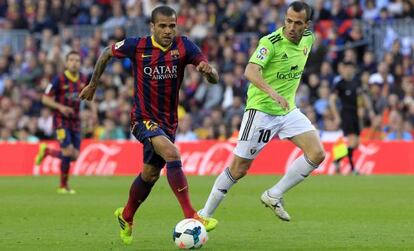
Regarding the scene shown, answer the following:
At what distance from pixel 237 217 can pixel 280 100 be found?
2.86 metres

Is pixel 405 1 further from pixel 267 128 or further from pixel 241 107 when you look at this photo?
pixel 267 128

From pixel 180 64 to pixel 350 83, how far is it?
40.5 feet

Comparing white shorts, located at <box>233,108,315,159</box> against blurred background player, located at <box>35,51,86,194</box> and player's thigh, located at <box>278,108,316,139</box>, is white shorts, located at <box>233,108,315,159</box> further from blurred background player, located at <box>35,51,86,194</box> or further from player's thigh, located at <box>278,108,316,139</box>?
blurred background player, located at <box>35,51,86,194</box>

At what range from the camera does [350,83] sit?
22.2m

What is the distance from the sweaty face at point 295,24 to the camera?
11.2 meters

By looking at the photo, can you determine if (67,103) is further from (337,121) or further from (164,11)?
(164,11)

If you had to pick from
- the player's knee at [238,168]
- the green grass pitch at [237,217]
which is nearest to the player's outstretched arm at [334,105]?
the green grass pitch at [237,217]

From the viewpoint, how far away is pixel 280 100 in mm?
10508

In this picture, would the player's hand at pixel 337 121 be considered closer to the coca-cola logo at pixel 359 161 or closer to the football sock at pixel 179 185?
the coca-cola logo at pixel 359 161

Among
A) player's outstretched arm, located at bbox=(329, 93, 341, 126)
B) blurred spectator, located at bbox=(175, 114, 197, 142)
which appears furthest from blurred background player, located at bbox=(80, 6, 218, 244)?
blurred spectator, located at bbox=(175, 114, 197, 142)

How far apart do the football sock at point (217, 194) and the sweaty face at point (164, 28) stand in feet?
6.01

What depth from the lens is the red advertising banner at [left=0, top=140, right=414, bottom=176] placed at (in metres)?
22.2

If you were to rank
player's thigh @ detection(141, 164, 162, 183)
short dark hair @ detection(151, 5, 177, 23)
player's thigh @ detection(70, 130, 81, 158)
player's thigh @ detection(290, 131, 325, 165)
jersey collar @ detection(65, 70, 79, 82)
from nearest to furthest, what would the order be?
short dark hair @ detection(151, 5, 177, 23) → player's thigh @ detection(141, 164, 162, 183) → player's thigh @ detection(290, 131, 325, 165) → jersey collar @ detection(65, 70, 79, 82) → player's thigh @ detection(70, 130, 81, 158)

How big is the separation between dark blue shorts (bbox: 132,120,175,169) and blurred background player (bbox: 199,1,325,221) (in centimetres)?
113
